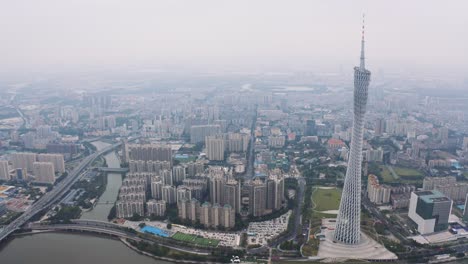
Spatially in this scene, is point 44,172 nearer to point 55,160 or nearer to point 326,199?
point 55,160

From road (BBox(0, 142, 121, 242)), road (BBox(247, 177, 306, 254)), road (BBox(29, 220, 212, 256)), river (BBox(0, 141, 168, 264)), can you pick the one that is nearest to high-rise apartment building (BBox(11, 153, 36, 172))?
road (BBox(0, 142, 121, 242))

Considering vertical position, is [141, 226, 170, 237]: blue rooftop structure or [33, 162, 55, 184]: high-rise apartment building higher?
[33, 162, 55, 184]: high-rise apartment building

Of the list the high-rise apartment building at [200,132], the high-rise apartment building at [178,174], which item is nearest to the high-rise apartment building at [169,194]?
the high-rise apartment building at [178,174]

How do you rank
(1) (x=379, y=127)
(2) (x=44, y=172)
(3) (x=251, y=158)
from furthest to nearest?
(1) (x=379, y=127) < (3) (x=251, y=158) < (2) (x=44, y=172)

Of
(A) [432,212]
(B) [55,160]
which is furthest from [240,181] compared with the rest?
(B) [55,160]

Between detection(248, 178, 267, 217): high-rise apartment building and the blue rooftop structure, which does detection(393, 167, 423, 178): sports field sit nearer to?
detection(248, 178, 267, 217): high-rise apartment building

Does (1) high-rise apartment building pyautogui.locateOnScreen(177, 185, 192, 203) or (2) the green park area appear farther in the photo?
(2) the green park area

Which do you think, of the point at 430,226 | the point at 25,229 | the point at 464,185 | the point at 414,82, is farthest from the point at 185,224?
the point at 414,82
